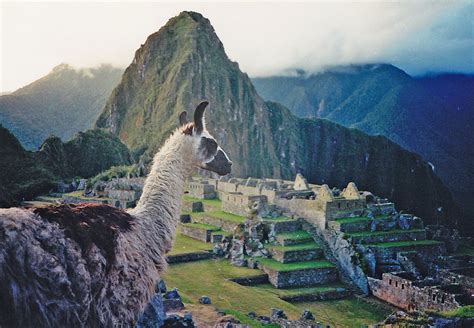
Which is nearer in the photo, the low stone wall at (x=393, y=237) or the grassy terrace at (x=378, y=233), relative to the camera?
the low stone wall at (x=393, y=237)

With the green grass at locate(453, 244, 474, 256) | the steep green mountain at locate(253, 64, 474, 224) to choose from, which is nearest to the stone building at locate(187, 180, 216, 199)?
the green grass at locate(453, 244, 474, 256)

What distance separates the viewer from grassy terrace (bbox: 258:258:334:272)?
18891 mm

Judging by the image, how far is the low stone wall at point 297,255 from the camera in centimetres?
1986

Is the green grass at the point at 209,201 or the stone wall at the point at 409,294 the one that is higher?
the green grass at the point at 209,201

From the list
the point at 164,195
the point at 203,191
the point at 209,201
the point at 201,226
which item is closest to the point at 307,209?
the point at 201,226

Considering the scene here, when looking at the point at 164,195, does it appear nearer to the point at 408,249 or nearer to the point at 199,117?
the point at 199,117

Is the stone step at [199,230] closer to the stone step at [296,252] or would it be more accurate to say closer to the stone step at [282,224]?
the stone step at [282,224]

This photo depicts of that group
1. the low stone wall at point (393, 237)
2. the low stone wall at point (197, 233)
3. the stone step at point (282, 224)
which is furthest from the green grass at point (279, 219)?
the low stone wall at point (393, 237)

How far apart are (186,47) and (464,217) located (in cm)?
5805

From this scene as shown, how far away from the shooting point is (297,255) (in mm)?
20203

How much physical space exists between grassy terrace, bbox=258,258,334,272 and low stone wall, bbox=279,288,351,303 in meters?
1.29

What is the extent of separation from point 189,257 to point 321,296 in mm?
4947

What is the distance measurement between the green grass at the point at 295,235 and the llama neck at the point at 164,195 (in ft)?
56.4

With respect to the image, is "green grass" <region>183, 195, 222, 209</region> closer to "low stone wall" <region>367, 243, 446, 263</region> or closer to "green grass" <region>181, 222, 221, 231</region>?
"green grass" <region>181, 222, 221, 231</region>
